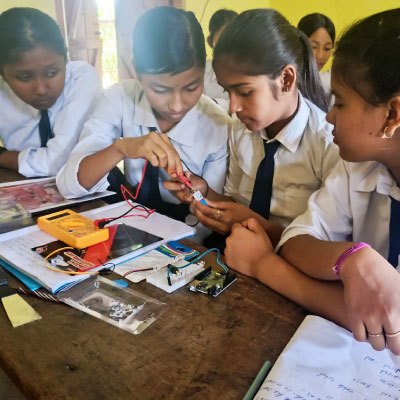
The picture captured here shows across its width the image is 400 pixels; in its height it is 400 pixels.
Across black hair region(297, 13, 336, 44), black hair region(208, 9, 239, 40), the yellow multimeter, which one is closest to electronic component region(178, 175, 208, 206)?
the yellow multimeter

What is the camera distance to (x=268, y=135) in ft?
3.59

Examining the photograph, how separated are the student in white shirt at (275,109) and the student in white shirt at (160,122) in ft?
0.42

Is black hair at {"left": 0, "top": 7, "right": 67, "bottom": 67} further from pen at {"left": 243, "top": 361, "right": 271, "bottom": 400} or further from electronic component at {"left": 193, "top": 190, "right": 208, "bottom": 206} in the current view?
pen at {"left": 243, "top": 361, "right": 271, "bottom": 400}

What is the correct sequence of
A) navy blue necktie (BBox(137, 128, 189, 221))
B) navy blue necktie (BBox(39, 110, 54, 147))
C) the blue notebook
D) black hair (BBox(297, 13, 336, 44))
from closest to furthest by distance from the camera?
1. the blue notebook
2. navy blue necktie (BBox(137, 128, 189, 221))
3. navy blue necktie (BBox(39, 110, 54, 147))
4. black hair (BBox(297, 13, 336, 44))

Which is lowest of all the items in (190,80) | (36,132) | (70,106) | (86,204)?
(86,204)

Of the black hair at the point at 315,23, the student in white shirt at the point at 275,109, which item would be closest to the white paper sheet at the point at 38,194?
the student in white shirt at the point at 275,109

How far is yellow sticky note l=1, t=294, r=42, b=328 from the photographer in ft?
1.85

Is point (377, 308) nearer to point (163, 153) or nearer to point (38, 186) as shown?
point (163, 153)

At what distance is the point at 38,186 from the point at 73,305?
0.72 m

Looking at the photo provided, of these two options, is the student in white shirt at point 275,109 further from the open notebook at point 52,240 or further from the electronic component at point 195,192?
the open notebook at point 52,240

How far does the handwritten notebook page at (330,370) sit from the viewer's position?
1.43 feet

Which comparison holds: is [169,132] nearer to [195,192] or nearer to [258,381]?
[195,192]

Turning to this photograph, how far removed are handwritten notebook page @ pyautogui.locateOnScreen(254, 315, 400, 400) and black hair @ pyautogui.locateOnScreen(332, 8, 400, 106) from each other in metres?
0.39

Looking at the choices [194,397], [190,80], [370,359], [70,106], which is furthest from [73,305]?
[70,106]
